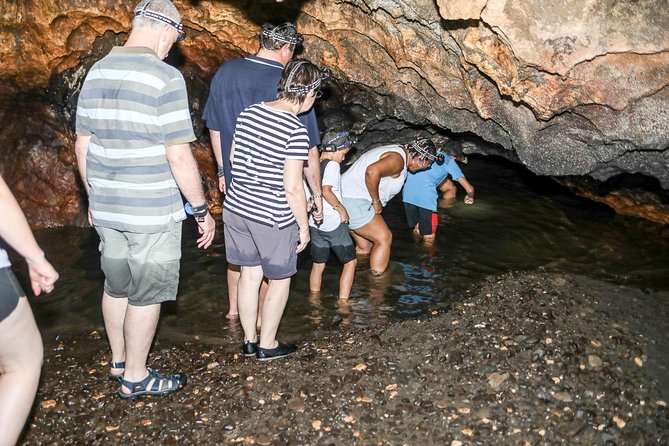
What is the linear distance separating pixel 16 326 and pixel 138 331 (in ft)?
4.38

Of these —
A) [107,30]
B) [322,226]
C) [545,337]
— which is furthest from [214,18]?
[545,337]

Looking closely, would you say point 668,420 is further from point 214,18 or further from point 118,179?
point 214,18

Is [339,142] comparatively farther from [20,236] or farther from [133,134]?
[20,236]

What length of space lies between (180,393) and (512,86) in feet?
15.1

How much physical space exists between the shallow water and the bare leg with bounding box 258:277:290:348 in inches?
28.7

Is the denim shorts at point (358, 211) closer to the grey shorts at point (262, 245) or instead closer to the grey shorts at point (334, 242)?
the grey shorts at point (334, 242)

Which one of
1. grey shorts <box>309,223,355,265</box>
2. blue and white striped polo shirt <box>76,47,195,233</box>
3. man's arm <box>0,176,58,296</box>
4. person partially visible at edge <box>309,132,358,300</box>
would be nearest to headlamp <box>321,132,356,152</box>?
person partially visible at edge <box>309,132,358,300</box>

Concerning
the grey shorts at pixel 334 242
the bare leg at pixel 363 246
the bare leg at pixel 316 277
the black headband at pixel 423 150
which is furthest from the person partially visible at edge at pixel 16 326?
the black headband at pixel 423 150

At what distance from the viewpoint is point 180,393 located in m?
5.11

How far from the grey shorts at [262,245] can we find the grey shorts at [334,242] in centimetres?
161

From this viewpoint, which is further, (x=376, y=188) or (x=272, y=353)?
(x=376, y=188)

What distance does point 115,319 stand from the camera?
4.89 meters

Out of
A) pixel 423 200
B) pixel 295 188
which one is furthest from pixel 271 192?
pixel 423 200

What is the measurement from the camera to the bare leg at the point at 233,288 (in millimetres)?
6121
